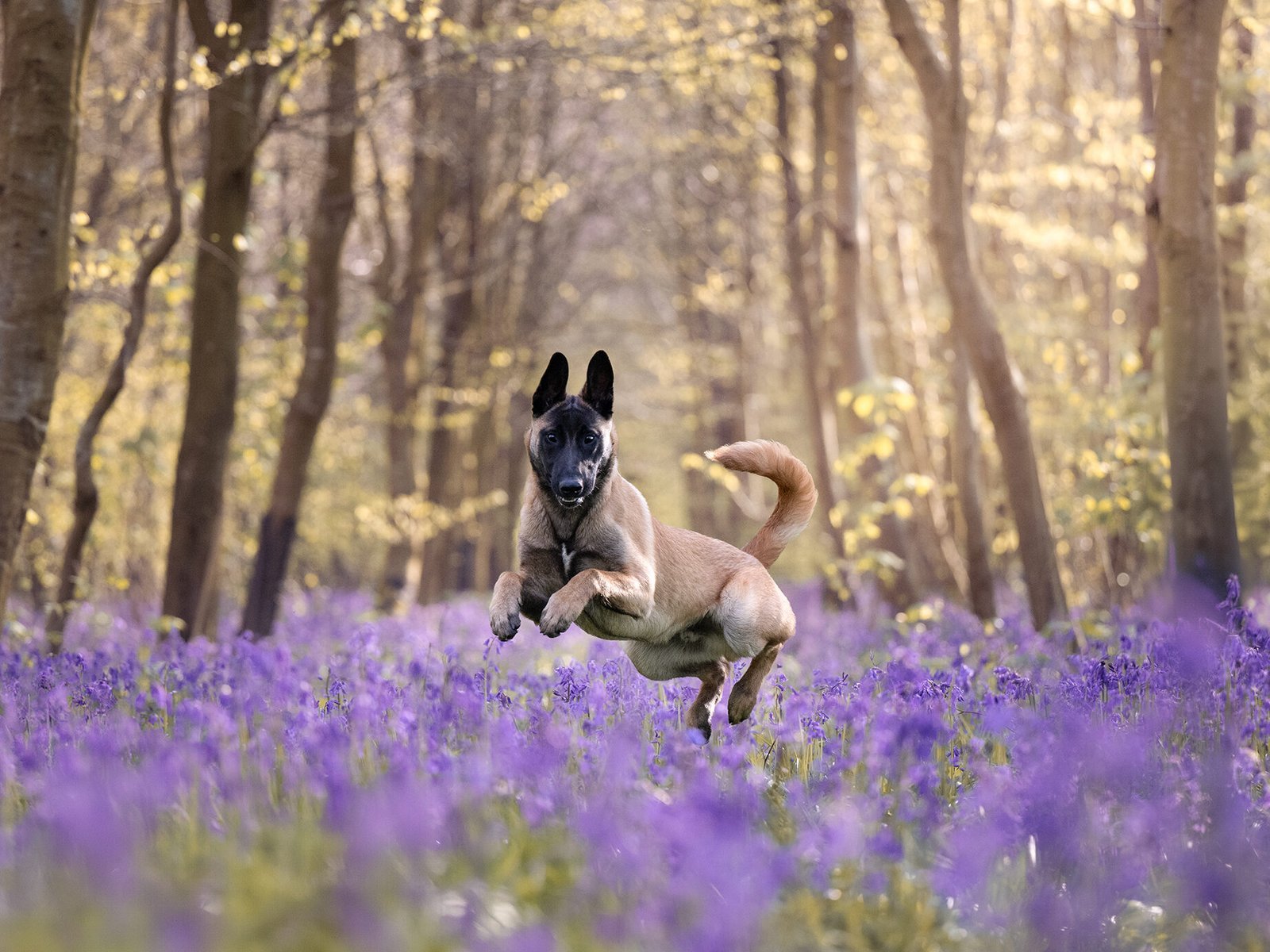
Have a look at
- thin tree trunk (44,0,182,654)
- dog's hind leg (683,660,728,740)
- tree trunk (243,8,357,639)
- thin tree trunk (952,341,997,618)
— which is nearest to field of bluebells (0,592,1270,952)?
dog's hind leg (683,660,728,740)

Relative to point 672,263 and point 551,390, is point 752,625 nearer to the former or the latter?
point 551,390

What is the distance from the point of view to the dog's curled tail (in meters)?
6.64

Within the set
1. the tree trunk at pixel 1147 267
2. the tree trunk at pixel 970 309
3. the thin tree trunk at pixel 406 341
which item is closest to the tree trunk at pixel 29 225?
the tree trunk at pixel 970 309

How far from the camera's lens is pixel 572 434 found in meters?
6.11

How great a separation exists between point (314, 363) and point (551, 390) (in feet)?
26.0

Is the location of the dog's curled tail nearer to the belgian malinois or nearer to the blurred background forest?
the belgian malinois

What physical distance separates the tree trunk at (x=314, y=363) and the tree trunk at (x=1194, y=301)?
26.4 feet

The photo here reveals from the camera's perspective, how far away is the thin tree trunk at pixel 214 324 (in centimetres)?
1031

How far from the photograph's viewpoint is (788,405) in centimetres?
3688

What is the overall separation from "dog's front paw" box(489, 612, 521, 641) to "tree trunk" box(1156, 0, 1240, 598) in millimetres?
5087

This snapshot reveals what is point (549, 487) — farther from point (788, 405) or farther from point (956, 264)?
point (788, 405)

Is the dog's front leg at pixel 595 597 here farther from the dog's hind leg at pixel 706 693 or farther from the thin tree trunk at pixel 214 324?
the thin tree trunk at pixel 214 324

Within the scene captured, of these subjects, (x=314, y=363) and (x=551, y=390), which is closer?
(x=551, y=390)

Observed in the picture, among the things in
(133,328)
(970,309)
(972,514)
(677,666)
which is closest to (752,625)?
(677,666)
